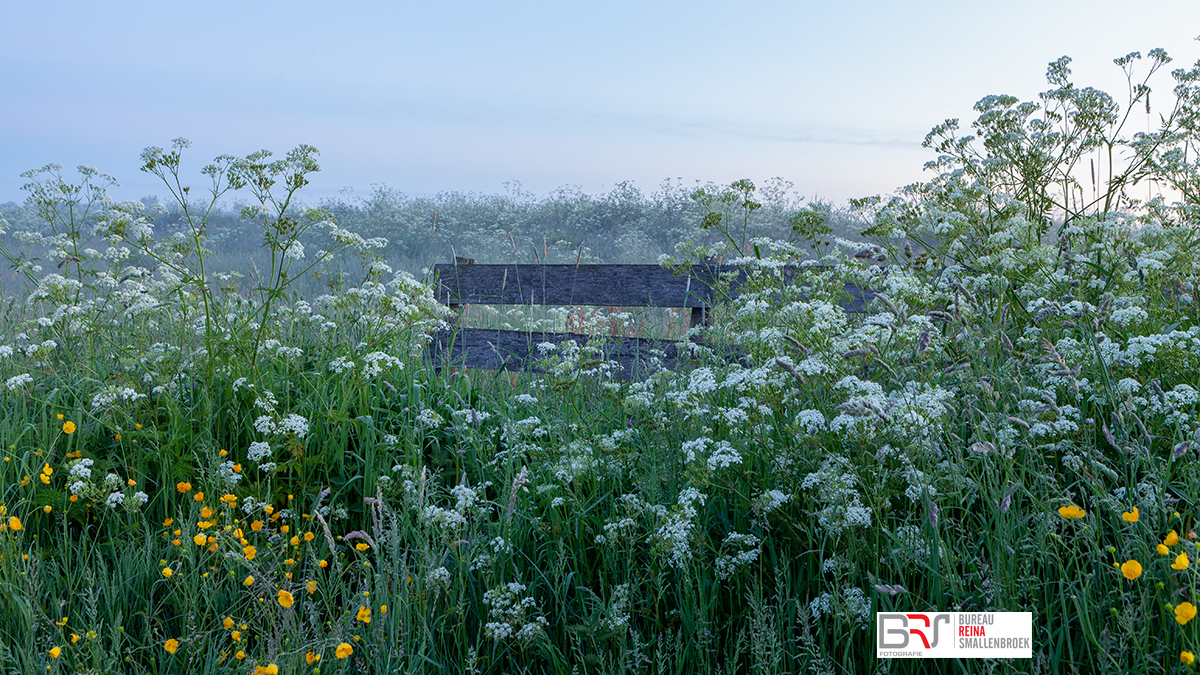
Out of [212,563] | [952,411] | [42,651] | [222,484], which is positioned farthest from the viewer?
[222,484]

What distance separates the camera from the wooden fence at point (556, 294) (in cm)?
638

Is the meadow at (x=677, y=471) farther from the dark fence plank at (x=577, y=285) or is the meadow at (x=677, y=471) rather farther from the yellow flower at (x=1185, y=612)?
the dark fence plank at (x=577, y=285)

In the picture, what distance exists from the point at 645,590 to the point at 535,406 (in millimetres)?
1774

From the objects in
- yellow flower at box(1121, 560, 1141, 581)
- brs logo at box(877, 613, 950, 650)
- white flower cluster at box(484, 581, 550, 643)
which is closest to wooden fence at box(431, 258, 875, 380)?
white flower cluster at box(484, 581, 550, 643)

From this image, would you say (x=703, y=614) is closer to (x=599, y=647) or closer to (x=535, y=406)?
(x=599, y=647)

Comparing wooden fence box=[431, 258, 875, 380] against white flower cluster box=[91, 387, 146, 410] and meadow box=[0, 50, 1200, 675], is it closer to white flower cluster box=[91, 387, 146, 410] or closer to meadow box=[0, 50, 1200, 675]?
meadow box=[0, 50, 1200, 675]

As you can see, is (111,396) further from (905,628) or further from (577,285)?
(577,285)

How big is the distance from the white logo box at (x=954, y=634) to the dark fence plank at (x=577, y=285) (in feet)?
14.1

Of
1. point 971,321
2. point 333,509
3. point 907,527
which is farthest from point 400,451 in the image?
point 971,321

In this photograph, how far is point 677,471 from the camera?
9.62ft

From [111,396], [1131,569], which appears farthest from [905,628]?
[111,396]

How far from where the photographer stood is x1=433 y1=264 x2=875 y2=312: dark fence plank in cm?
648

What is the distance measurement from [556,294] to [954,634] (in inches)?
207

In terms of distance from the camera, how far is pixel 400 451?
3.84 m
